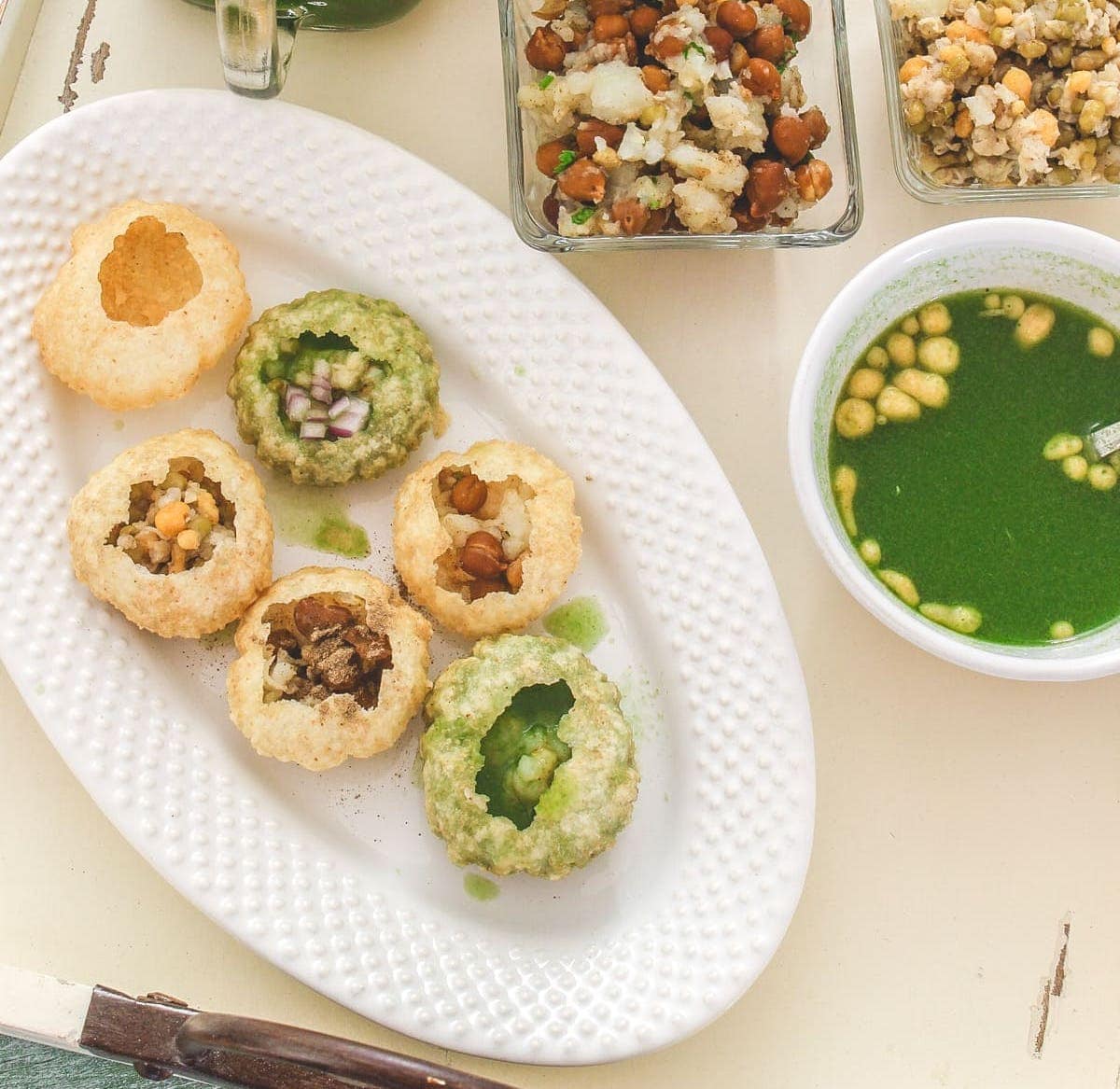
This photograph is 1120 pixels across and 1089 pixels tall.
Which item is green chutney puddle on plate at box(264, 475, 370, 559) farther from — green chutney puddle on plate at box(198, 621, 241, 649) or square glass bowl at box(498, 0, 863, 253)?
square glass bowl at box(498, 0, 863, 253)

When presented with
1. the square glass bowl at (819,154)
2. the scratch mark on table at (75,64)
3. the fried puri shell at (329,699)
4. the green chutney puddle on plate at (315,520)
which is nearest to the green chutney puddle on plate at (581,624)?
the fried puri shell at (329,699)

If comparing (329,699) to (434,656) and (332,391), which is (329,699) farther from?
(332,391)

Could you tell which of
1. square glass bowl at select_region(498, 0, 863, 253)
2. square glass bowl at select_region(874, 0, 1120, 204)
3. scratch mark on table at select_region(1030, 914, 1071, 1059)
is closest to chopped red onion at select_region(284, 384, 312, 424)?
square glass bowl at select_region(498, 0, 863, 253)

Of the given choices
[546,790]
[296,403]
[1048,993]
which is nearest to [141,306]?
[296,403]

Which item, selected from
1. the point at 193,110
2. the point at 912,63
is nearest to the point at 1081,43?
the point at 912,63

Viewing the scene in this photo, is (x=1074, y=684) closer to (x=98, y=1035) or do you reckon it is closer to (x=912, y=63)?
(x=912, y=63)

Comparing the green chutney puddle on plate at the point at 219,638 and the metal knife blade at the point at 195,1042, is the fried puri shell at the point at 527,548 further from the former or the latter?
the metal knife blade at the point at 195,1042

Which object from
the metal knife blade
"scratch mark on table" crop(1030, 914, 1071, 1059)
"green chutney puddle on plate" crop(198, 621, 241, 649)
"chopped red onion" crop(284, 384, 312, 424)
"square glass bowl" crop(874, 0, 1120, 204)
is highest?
"square glass bowl" crop(874, 0, 1120, 204)
